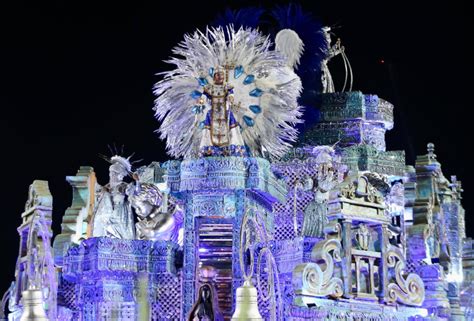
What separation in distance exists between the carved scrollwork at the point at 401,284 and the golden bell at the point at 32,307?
4332 millimetres

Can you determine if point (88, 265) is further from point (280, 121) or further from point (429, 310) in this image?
point (429, 310)

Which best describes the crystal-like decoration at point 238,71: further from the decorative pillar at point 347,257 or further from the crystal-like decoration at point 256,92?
the decorative pillar at point 347,257

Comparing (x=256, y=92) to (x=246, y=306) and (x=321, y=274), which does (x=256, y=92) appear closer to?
(x=321, y=274)

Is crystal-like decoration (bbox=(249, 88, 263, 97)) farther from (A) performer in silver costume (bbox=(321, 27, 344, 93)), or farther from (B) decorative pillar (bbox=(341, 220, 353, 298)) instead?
(B) decorative pillar (bbox=(341, 220, 353, 298))

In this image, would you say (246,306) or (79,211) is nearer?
(246,306)

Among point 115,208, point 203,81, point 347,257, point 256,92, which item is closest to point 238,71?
point 256,92

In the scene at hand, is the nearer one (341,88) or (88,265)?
(88,265)

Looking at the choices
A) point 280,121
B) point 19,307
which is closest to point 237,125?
point 280,121

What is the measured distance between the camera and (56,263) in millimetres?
17781

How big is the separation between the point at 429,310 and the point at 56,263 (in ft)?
19.0

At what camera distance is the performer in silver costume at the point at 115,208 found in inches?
674

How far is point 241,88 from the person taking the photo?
17.3 metres

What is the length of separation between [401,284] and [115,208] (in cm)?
471

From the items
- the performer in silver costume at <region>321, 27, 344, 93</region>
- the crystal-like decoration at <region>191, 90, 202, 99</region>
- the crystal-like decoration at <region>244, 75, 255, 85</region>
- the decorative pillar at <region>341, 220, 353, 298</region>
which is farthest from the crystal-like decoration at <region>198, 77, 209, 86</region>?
the decorative pillar at <region>341, 220, 353, 298</region>
